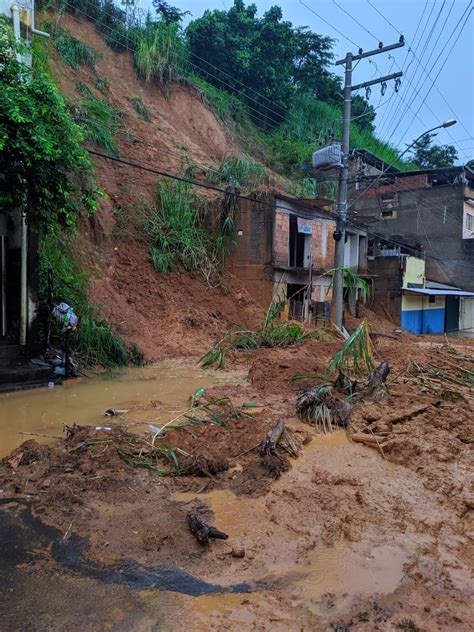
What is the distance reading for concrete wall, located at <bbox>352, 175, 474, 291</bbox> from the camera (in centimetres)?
2894

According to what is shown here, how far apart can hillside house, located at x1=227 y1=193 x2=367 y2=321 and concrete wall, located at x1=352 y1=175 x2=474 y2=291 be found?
8736 millimetres

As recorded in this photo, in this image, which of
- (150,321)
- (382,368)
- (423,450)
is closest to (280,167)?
(150,321)

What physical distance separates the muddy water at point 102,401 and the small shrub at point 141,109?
51.0 feet

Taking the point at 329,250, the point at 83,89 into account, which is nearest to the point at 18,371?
the point at 83,89

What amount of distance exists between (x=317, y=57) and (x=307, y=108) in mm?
4984

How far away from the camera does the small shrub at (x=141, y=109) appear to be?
22.8 m

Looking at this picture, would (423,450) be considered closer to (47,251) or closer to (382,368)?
(382,368)

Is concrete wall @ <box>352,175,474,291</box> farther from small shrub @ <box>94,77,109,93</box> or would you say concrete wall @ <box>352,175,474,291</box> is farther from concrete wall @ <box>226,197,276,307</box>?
small shrub @ <box>94,77,109,93</box>

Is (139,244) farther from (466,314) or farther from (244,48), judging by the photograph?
(466,314)

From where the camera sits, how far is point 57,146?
7.65 meters

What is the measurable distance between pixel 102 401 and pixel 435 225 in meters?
27.1

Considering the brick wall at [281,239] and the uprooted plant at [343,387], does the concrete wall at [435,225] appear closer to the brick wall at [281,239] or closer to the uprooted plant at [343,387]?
the brick wall at [281,239]

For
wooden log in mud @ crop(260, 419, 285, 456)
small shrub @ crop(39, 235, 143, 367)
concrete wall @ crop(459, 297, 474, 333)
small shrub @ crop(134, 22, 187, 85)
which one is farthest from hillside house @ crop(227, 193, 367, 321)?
concrete wall @ crop(459, 297, 474, 333)

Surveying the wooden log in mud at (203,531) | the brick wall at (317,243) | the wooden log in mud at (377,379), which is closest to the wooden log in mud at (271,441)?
the wooden log in mud at (203,531)
